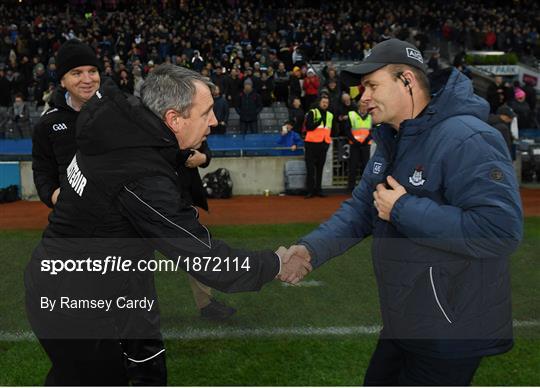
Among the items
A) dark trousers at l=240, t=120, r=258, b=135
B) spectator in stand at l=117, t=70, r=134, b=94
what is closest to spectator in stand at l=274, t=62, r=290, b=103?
dark trousers at l=240, t=120, r=258, b=135

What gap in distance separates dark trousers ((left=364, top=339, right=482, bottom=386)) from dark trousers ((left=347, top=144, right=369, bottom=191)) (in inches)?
367

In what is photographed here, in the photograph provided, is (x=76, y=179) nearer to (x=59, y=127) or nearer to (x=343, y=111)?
(x=59, y=127)

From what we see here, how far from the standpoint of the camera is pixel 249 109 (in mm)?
15227

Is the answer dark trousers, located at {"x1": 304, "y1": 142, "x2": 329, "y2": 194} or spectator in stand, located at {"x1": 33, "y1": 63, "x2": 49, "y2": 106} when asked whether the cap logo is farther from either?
spectator in stand, located at {"x1": 33, "y1": 63, "x2": 49, "y2": 106}

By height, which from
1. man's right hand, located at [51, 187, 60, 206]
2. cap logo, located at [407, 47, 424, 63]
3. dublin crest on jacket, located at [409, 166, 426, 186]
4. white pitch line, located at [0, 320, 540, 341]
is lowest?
white pitch line, located at [0, 320, 540, 341]

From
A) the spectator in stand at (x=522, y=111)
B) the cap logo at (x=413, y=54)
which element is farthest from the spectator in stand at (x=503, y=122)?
the cap logo at (x=413, y=54)

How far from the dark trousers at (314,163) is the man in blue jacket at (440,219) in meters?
9.01

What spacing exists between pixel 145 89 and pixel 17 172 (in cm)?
1001

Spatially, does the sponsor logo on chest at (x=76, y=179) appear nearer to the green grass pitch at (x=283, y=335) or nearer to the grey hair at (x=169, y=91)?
the grey hair at (x=169, y=91)

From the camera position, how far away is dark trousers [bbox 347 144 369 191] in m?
11.8

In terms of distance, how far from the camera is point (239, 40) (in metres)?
25.4

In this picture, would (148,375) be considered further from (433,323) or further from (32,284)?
(433,323)

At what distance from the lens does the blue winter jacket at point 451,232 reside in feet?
6.81

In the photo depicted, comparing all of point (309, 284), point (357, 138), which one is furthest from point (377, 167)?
point (357, 138)
